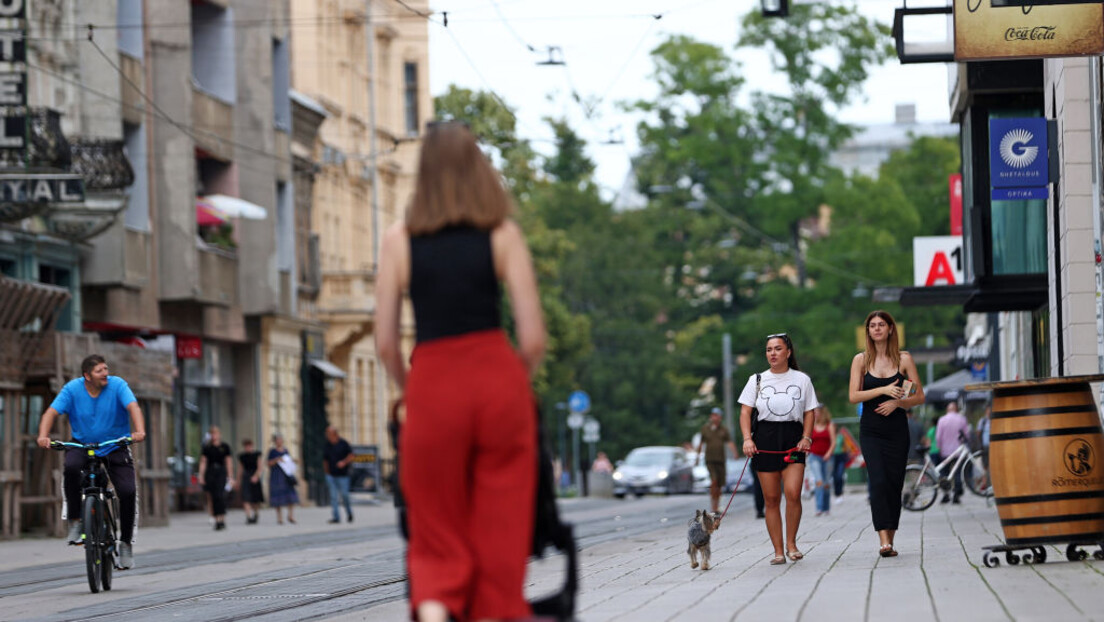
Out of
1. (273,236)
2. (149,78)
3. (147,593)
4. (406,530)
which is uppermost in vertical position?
(149,78)

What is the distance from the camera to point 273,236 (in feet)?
151

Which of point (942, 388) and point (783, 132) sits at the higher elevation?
point (783, 132)

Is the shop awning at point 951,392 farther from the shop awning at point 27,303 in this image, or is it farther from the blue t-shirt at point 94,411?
the blue t-shirt at point 94,411

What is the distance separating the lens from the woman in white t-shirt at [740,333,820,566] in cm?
1511

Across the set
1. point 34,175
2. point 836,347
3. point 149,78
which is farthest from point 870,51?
point 34,175

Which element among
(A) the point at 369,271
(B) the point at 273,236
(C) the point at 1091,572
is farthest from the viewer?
(A) the point at 369,271

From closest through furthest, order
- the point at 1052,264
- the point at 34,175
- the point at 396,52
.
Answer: the point at 1052,264, the point at 34,175, the point at 396,52

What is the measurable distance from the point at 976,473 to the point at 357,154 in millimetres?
29241

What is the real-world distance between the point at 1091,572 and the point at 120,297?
1108 inches

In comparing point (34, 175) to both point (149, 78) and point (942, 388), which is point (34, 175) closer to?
point (149, 78)

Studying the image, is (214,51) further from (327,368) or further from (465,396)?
(465,396)

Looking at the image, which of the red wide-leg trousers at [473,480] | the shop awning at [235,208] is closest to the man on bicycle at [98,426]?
the red wide-leg trousers at [473,480]

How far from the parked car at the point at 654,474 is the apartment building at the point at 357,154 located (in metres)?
6.95

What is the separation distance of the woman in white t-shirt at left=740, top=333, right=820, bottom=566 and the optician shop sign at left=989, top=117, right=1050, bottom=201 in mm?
8931
